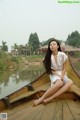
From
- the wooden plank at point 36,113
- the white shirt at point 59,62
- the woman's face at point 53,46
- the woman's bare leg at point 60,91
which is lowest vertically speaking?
the wooden plank at point 36,113

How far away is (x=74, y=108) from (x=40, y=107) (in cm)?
20

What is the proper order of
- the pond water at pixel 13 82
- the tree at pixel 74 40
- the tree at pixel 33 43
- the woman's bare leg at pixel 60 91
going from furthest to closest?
the tree at pixel 33 43 < the tree at pixel 74 40 < the pond water at pixel 13 82 < the woman's bare leg at pixel 60 91

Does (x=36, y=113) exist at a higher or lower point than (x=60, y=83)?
lower

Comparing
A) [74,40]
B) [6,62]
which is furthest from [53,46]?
[74,40]

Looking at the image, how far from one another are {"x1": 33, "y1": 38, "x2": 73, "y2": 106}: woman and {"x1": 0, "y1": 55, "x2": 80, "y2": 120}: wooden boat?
0.22 ft

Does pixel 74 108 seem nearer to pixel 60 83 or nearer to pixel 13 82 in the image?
pixel 60 83

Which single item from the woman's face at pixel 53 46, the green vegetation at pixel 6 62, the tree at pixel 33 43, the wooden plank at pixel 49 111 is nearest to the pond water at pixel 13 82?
the green vegetation at pixel 6 62

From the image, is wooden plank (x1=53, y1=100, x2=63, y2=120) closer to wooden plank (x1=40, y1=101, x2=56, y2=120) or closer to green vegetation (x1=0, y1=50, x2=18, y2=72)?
wooden plank (x1=40, y1=101, x2=56, y2=120)

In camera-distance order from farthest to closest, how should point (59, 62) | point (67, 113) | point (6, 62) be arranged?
point (6, 62), point (59, 62), point (67, 113)

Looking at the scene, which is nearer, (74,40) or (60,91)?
(60,91)

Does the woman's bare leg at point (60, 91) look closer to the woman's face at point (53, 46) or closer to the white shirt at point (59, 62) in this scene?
the white shirt at point (59, 62)

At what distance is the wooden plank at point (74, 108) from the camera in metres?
1.48

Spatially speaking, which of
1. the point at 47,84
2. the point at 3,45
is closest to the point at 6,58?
the point at 3,45

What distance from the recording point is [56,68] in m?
1.85
